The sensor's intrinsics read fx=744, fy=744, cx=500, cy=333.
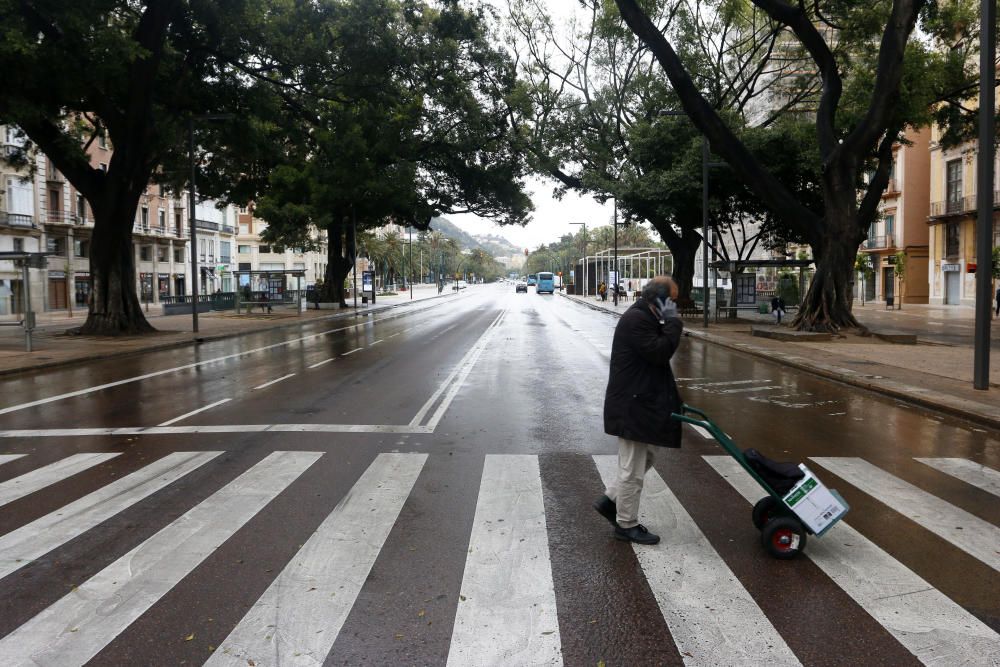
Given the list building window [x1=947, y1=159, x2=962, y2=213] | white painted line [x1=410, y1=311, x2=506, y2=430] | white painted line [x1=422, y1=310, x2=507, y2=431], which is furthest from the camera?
building window [x1=947, y1=159, x2=962, y2=213]

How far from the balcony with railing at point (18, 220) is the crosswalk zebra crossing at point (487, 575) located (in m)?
42.8

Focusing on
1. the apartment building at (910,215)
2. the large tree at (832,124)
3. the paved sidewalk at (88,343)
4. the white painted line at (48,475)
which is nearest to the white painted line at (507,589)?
the white painted line at (48,475)

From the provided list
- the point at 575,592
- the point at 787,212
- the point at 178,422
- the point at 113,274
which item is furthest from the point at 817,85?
the point at 575,592

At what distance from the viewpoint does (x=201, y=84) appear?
79.7 feet

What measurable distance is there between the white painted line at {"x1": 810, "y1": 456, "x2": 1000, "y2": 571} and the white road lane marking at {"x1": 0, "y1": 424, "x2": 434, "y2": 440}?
435cm

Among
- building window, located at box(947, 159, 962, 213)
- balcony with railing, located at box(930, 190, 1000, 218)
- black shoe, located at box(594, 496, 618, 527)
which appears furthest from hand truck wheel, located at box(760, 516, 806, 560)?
building window, located at box(947, 159, 962, 213)

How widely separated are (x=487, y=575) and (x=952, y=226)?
49992 millimetres

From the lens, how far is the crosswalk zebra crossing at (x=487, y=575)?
139 inches

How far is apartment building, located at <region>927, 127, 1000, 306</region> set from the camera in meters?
42.9

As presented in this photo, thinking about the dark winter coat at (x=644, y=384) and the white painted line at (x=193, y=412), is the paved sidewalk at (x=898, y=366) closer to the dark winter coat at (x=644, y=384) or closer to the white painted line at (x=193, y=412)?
the dark winter coat at (x=644, y=384)

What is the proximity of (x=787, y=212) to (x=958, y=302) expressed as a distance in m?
30.4

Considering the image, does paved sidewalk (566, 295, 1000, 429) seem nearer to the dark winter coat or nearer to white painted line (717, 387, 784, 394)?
white painted line (717, 387, 784, 394)

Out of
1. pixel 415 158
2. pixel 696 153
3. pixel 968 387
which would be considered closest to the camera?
pixel 968 387

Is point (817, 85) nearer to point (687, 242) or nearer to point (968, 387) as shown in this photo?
point (687, 242)
